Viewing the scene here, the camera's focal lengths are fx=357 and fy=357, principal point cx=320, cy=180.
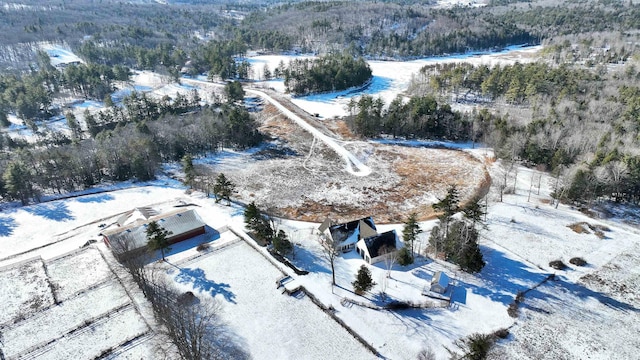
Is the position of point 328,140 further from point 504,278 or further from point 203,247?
point 504,278

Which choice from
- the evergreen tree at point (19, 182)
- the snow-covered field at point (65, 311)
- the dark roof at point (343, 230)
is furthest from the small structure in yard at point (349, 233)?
the evergreen tree at point (19, 182)

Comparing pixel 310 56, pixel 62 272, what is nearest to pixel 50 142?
pixel 62 272

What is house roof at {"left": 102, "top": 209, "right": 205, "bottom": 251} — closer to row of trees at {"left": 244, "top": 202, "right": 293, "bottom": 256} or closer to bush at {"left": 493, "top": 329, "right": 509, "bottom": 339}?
row of trees at {"left": 244, "top": 202, "right": 293, "bottom": 256}

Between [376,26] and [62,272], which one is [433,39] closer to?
[376,26]

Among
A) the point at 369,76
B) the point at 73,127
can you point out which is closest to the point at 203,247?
the point at 73,127

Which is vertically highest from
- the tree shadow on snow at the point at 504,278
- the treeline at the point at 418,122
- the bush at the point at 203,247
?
the treeline at the point at 418,122

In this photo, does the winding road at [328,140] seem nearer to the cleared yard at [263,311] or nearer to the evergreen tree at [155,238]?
the cleared yard at [263,311]
